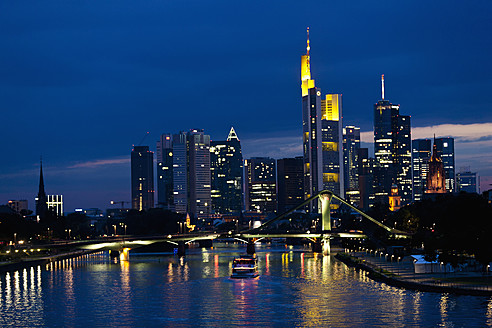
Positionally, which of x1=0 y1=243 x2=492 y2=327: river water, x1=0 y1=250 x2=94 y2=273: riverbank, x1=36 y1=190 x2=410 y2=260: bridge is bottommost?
x1=0 y1=243 x2=492 y2=327: river water

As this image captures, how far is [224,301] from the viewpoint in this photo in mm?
77875

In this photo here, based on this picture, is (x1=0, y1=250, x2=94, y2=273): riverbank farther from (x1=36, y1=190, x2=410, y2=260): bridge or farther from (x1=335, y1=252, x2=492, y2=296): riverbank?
(x1=335, y1=252, x2=492, y2=296): riverbank

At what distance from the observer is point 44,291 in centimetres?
9094

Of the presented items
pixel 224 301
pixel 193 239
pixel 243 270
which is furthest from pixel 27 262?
pixel 224 301

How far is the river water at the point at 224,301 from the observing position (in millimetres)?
63469

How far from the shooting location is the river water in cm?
6347

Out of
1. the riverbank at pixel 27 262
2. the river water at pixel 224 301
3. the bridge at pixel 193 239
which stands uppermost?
the bridge at pixel 193 239

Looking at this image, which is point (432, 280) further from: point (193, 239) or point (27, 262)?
point (193, 239)

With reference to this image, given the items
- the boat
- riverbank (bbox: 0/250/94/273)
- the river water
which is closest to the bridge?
riverbank (bbox: 0/250/94/273)

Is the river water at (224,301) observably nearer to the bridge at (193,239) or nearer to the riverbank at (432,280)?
the riverbank at (432,280)

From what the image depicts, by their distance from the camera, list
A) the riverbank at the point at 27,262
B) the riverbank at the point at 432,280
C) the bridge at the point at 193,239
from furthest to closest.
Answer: the bridge at the point at 193,239 < the riverbank at the point at 27,262 < the riverbank at the point at 432,280

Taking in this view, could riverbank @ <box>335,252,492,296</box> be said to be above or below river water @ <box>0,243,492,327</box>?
above

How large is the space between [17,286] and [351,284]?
39.1 meters

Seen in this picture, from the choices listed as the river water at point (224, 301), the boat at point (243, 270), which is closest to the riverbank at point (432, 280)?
the river water at point (224, 301)
